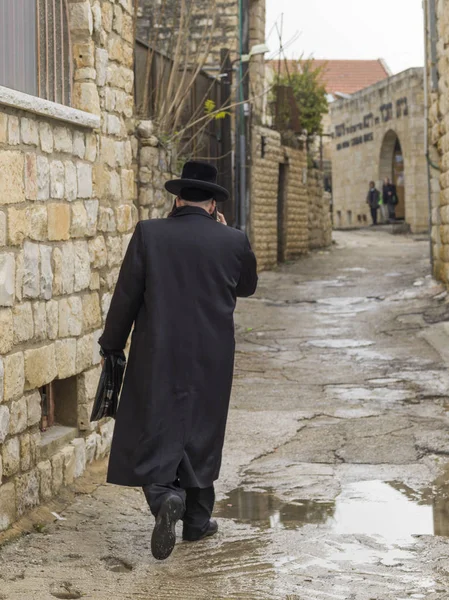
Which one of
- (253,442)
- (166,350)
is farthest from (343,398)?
(166,350)

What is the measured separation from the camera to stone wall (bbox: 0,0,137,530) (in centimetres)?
453

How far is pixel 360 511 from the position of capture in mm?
4953

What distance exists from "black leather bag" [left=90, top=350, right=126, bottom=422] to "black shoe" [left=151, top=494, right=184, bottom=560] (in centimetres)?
63

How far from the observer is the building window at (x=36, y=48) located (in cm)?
477

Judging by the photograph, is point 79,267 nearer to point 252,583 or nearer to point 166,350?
point 166,350

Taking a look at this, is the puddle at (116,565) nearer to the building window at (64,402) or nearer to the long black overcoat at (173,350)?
the long black overcoat at (173,350)

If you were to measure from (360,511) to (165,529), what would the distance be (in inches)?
50.5

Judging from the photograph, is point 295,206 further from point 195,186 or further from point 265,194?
point 195,186

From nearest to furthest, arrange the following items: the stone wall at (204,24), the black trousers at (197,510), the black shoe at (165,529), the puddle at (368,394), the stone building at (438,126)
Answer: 1. the black shoe at (165,529)
2. the black trousers at (197,510)
3. the puddle at (368,394)
4. the stone building at (438,126)
5. the stone wall at (204,24)

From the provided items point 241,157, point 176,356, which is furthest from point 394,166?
point 176,356

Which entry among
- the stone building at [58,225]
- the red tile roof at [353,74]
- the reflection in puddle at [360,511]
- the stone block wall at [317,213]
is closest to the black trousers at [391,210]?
the stone block wall at [317,213]

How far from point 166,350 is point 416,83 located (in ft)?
80.3

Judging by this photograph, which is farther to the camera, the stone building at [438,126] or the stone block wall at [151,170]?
the stone building at [438,126]

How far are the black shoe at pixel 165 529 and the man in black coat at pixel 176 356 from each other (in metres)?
0.08
